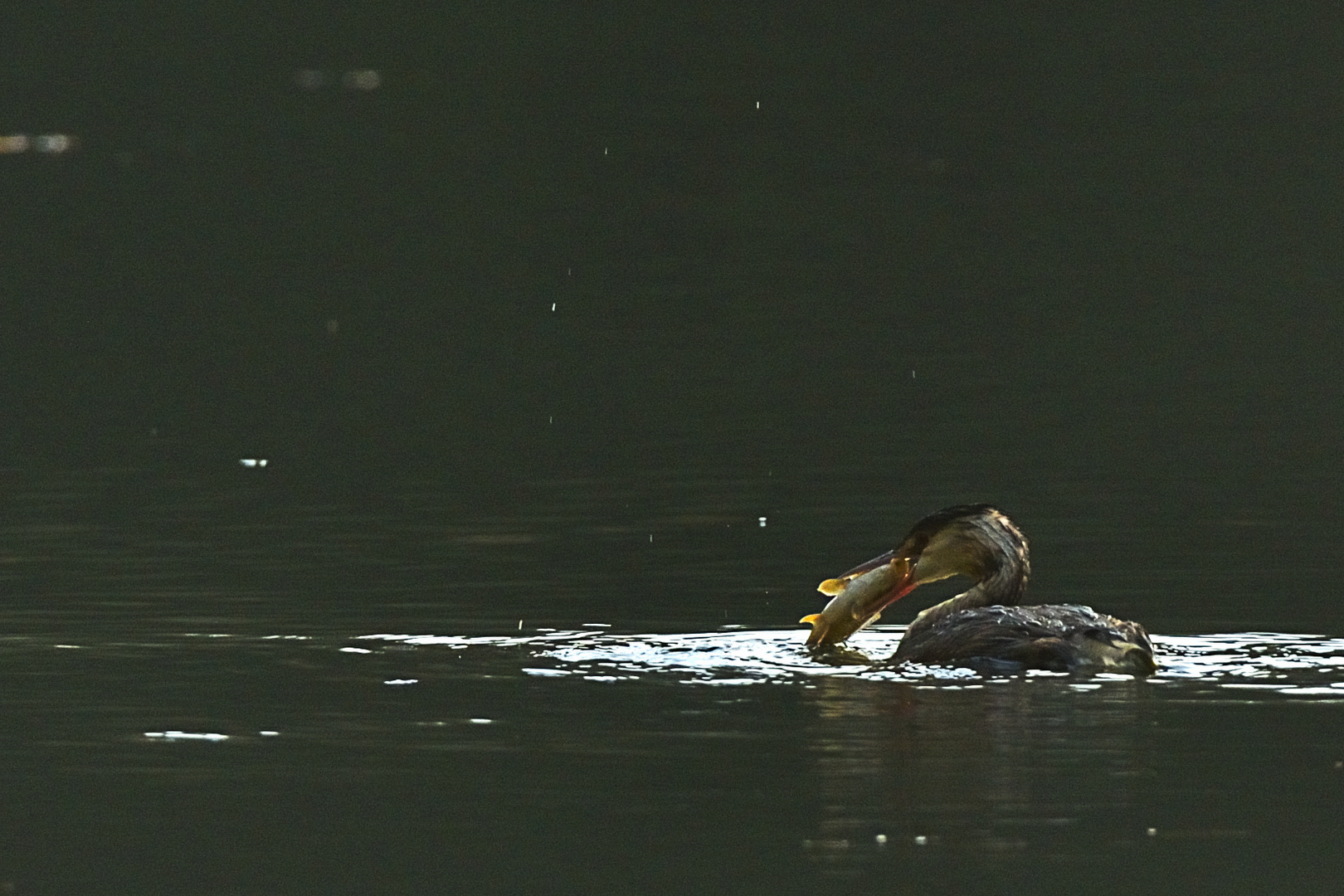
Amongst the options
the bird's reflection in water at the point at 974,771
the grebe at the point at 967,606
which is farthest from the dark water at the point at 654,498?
the grebe at the point at 967,606

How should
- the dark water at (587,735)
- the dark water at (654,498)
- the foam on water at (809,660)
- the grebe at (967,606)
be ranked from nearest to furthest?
the dark water at (587,735) < the dark water at (654,498) < the foam on water at (809,660) < the grebe at (967,606)

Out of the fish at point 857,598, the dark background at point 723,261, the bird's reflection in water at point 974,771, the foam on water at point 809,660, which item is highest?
the dark background at point 723,261

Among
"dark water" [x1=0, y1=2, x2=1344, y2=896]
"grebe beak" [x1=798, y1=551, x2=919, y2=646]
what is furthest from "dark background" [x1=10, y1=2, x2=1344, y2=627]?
"grebe beak" [x1=798, y1=551, x2=919, y2=646]

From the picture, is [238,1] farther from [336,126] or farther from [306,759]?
[306,759]

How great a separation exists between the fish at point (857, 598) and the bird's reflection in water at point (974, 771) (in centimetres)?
84

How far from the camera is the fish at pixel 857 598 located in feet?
47.2

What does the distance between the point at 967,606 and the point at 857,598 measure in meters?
0.52

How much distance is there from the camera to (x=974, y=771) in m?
11.2

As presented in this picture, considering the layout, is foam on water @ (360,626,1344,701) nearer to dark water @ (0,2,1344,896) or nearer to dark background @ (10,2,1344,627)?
dark water @ (0,2,1344,896)

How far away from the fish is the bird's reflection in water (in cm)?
84

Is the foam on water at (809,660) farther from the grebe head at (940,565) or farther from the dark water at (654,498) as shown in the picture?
the grebe head at (940,565)

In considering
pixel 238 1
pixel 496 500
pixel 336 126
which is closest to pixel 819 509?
pixel 496 500

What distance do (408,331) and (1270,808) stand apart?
1982cm

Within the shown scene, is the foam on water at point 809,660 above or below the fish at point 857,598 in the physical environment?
below
